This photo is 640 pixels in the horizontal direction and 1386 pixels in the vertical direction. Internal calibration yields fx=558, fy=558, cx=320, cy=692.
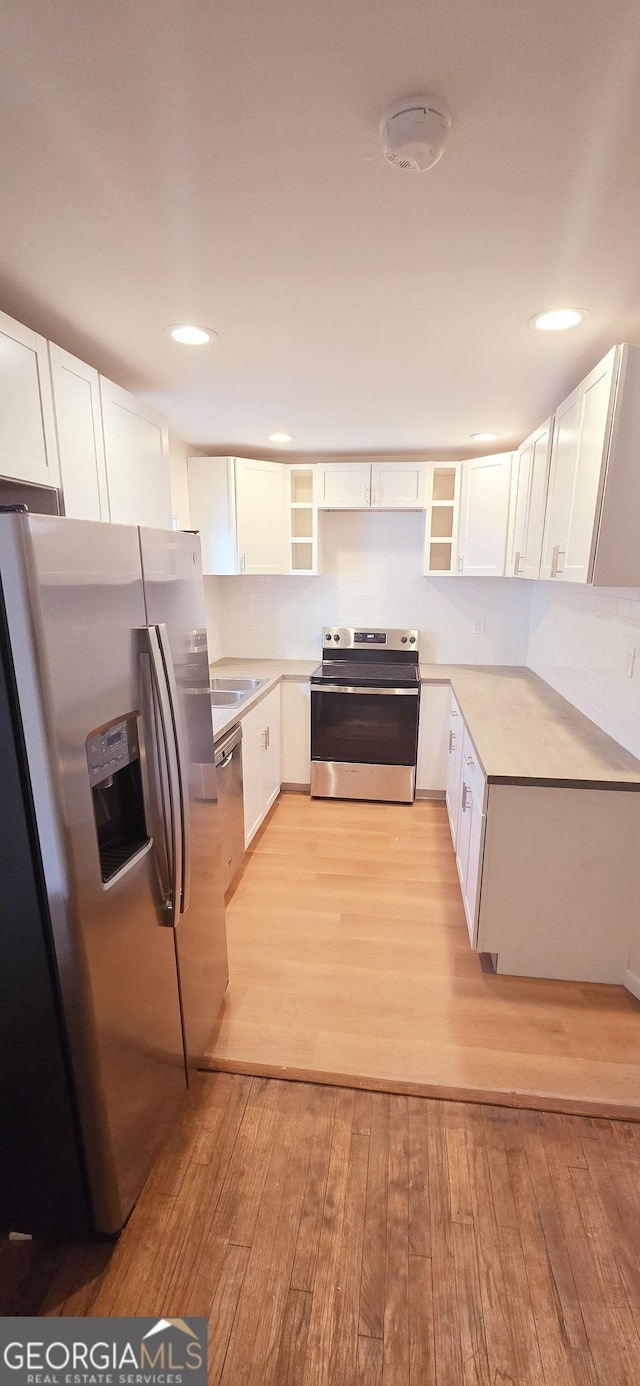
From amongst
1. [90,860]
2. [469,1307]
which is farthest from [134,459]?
[469,1307]

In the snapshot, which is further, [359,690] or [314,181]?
[359,690]

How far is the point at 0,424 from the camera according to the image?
1416 mm

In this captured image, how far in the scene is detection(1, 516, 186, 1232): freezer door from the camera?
0.97 m

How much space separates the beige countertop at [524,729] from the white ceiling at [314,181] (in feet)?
4.74

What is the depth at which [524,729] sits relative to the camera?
2457mm

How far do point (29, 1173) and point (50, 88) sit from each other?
6.82ft

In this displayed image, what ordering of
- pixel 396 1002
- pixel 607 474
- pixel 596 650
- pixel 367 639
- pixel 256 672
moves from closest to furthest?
pixel 607 474 < pixel 396 1002 < pixel 596 650 < pixel 256 672 < pixel 367 639

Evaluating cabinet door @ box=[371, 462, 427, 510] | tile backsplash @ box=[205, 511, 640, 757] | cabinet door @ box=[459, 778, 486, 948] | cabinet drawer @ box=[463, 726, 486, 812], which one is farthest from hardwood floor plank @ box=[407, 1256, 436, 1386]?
cabinet door @ box=[371, 462, 427, 510]

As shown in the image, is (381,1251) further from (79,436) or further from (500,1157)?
(79,436)

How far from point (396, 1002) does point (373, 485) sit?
2.98m

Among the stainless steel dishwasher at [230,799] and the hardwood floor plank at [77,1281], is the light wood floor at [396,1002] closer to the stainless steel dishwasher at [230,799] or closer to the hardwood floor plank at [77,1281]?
the stainless steel dishwasher at [230,799]

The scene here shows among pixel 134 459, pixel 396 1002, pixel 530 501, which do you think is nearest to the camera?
pixel 396 1002

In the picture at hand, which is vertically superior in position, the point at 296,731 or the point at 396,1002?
the point at 296,731

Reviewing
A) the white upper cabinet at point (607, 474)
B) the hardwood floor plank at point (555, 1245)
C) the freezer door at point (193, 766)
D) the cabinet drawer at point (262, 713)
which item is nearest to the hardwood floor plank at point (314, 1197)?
the freezer door at point (193, 766)
